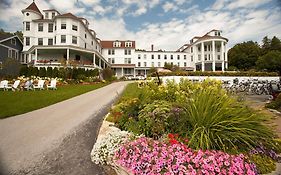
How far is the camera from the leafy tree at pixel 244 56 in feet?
177

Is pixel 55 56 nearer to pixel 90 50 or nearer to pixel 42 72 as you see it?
pixel 90 50

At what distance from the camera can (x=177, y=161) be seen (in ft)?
8.54

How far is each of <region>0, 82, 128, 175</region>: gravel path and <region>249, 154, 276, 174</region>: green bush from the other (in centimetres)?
243

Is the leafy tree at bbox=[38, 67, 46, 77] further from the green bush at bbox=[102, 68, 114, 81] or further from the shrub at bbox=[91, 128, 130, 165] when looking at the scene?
the shrub at bbox=[91, 128, 130, 165]

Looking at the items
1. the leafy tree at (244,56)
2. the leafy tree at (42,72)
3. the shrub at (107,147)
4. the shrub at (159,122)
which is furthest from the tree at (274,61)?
the leafy tree at (244,56)

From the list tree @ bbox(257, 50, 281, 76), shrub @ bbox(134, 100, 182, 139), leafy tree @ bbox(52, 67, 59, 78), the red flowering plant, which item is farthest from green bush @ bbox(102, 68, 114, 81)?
the red flowering plant

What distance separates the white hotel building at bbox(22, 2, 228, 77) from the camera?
28.2m

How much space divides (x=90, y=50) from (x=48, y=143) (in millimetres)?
27298

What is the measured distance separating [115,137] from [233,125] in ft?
6.93

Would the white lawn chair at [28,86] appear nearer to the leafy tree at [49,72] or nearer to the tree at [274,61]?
the leafy tree at [49,72]

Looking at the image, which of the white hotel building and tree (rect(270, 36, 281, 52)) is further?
the white hotel building

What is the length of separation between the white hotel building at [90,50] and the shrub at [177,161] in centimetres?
1805

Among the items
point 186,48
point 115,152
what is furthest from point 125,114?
point 186,48

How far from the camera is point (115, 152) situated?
3.32m
